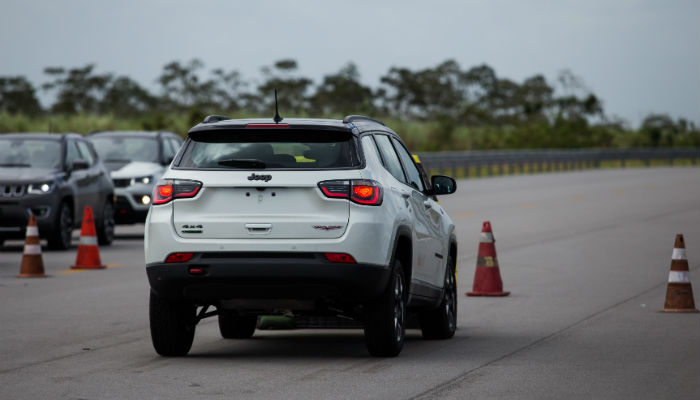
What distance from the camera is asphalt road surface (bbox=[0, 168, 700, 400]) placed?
8477 mm

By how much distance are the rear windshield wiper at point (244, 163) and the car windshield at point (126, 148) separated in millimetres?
15713

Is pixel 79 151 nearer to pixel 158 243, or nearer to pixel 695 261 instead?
pixel 695 261

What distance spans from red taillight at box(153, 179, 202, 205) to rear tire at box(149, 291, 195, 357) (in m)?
0.67

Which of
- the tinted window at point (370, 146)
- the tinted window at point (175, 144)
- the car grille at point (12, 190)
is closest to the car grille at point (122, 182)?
the tinted window at point (175, 144)

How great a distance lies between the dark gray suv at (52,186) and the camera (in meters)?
Answer: 20.4

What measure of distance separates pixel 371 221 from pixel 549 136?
265ft

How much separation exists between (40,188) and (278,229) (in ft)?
39.9

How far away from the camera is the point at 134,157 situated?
83.1 ft

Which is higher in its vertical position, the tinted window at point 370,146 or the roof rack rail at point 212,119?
the roof rack rail at point 212,119

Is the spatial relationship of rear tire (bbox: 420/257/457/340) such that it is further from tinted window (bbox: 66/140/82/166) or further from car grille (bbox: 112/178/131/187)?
car grille (bbox: 112/178/131/187)

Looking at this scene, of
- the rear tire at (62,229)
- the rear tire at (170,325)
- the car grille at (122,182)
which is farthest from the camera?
the car grille at (122,182)

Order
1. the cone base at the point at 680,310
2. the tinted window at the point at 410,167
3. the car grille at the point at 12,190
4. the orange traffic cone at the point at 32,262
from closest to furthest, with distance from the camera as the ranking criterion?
the tinted window at the point at 410,167 → the cone base at the point at 680,310 → the orange traffic cone at the point at 32,262 → the car grille at the point at 12,190

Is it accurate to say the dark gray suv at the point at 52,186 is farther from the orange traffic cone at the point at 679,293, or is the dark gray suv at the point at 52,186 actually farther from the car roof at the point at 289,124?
the car roof at the point at 289,124

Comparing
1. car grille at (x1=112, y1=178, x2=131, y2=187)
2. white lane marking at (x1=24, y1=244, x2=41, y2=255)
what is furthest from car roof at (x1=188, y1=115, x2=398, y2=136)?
car grille at (x1=112, y1=178, x2=131, y2=187)
